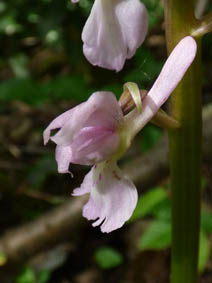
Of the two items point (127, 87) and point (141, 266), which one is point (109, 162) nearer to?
point (127, 87)

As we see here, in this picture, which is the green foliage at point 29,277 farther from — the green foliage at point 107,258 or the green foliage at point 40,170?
the green foliage at point 40,170

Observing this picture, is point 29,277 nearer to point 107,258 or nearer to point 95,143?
point 107,258

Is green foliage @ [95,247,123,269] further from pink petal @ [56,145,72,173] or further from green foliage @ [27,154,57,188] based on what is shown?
pink petal @ [56,145,72,173]

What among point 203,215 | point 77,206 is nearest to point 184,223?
point 203,215

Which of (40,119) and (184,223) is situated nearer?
(184,223)

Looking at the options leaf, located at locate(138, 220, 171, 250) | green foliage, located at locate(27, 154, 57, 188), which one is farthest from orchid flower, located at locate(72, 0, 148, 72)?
green foliage, located at locate(27, 154, 57, 188)

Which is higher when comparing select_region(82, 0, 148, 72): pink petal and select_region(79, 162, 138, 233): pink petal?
select_region(82, 0, 148, 72): pink petal

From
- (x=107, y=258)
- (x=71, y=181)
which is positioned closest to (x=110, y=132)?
(x=107, y=258)
